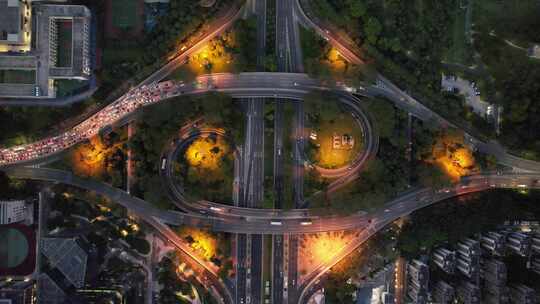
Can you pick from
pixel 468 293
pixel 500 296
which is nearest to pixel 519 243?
pixel 500 296

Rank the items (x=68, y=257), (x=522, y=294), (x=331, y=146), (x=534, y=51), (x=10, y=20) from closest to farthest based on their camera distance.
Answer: (x=10, y=20)
(x=522, y=294)
(x=68, y=257)
(x=534, y=51)
(x=331, y=146)

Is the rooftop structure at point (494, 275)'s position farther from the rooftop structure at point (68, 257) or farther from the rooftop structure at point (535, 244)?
the rooftop structure at point (68, 257)

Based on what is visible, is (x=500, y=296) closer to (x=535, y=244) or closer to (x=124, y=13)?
(x=535, y=244)

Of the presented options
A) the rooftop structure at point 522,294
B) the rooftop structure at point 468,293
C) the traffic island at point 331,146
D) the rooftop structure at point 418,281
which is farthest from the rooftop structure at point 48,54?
the rooftop structure at point 522,294

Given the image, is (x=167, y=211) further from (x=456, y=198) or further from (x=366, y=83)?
(x=456, y=198)

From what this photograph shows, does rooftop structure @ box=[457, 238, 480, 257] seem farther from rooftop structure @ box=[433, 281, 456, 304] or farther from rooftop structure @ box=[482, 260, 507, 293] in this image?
rooftop structure @ box=[433, 281, 456, 304]

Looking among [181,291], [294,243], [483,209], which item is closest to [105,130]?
[181,291]
